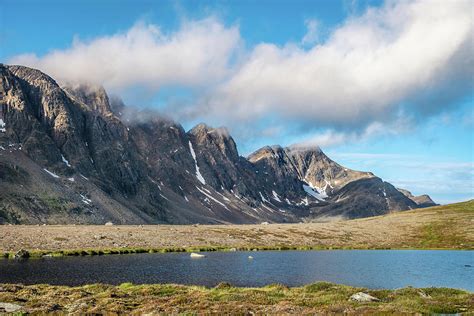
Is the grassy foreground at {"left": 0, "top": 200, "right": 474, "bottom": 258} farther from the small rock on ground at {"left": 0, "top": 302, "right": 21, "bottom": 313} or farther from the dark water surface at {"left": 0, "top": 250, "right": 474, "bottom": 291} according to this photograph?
the small rock on ground at {"left": 0, "top": 302, "right": 21, "bottom": 313}

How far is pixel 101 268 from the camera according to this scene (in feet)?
225

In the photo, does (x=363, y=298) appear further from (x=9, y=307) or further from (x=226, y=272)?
(x=226, y=272)

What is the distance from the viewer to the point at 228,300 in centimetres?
3656

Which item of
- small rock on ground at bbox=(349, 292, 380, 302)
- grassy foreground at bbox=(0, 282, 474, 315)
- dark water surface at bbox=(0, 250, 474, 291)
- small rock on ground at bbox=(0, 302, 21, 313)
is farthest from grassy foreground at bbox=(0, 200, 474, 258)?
small rock on ground at bbox=(349, 292, 380, 302)

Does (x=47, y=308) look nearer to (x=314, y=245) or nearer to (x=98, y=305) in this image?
(x=98, y=305)

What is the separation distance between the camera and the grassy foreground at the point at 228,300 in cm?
3128

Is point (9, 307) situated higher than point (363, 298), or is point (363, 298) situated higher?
point (9, 307)

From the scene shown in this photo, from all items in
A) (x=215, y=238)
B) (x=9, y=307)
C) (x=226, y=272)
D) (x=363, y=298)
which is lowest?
(x=226, y=272)

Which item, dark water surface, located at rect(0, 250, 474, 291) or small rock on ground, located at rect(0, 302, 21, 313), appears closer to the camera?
small rock on ground, located at rect(0, 302, 21, 313)

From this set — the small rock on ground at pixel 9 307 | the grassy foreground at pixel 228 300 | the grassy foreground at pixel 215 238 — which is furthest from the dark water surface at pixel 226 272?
the small rock on ground at pixel 9 307

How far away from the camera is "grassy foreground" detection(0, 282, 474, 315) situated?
31281 mm

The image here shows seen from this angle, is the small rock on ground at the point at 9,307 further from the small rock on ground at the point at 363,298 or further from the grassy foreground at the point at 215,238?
the grassy foreground at the point at 215,238

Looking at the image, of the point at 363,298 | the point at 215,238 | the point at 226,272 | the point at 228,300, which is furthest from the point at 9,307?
the point at 215,238

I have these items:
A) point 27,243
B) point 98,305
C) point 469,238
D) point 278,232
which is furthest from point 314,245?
point 98,305
